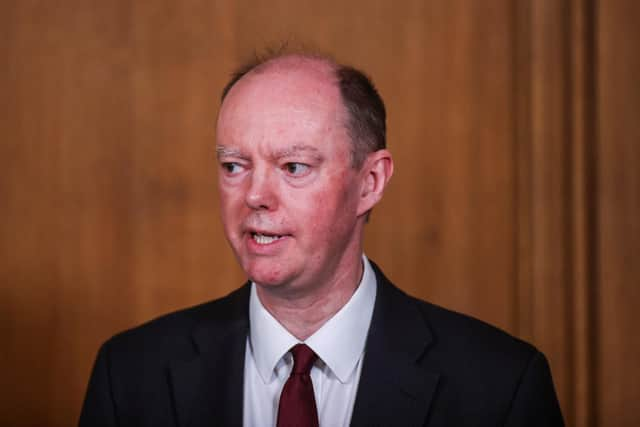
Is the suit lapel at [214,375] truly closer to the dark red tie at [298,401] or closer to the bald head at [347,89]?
the dark red tie at [298,401]

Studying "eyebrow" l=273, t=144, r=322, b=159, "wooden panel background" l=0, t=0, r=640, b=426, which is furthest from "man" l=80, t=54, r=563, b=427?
"wooden panel background" l=0, t=0, r=640, b=426

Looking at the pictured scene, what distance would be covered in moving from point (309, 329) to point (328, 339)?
5cm

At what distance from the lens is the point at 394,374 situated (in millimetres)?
1465

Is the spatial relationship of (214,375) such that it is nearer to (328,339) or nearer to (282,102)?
(328,339)

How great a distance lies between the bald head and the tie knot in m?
0.36

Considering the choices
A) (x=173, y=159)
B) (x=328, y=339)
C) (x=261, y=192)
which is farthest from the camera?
(x=173, y=159)

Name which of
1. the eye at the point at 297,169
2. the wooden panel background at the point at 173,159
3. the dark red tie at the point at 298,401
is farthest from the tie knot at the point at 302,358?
the wooden panel background at the point at 173,159

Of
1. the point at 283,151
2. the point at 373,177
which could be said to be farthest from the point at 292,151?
the point at 373,177

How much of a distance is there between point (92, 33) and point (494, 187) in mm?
1181

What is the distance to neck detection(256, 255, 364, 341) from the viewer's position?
152 centimetres

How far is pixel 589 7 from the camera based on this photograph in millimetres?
1899

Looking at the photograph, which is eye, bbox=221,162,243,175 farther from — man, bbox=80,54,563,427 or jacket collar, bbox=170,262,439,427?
jacket collar, bbox=170,262,439,427

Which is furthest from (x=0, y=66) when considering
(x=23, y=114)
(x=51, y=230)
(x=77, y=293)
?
(x=77, y=293)

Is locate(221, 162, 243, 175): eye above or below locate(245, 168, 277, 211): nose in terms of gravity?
above
